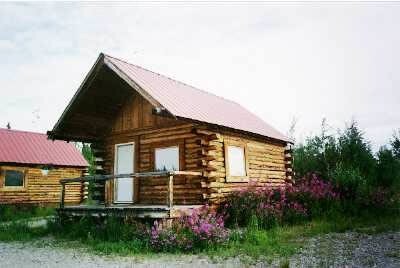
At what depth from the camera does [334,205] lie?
14664 mm

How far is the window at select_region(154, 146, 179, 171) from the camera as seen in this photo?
14.5 m

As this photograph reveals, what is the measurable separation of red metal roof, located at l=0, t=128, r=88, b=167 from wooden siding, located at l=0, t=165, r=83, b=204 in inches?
19.0

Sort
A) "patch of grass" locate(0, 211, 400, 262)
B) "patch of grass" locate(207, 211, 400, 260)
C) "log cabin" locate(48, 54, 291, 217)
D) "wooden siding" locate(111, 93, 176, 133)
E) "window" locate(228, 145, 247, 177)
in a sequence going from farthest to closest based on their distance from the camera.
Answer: "wooden siding" locate(111, 93, 176, 133) → "window" locate(228, 145, 247, 177) → "log cabin" locate(48, 54, 291, 217) → "patch of grass" locate(0, 211, 400, 262) → "patch of grass" locate(207, 211, 400, 260)

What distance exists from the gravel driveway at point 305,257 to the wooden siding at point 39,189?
13001 millimetres

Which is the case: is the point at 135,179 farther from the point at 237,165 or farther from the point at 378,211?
the point at 378,211

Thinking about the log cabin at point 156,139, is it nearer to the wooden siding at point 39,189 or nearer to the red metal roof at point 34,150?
the wooden siding at point 39,189

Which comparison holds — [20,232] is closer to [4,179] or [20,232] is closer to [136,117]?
[136,117]

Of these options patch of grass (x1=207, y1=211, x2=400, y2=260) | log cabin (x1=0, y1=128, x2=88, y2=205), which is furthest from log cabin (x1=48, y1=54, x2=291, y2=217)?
log cabin (x1=0, y1=128, x2=88, y2=205)

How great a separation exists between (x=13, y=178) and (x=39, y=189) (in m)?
1.61

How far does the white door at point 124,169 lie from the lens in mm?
15688

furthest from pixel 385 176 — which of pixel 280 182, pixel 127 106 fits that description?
pixel 127 106

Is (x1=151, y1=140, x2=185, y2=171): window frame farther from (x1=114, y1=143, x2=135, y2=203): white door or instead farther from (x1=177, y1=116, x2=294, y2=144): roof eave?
(x1=177, y1=116, x2=294, y2=144): roof eave

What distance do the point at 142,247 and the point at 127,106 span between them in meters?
7.21

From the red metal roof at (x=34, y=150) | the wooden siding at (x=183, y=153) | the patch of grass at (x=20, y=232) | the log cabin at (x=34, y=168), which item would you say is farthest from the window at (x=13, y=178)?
the wooden siding at (x=183, y=153)
